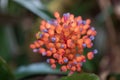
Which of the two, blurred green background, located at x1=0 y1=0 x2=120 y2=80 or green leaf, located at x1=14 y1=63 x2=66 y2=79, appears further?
blurred green background, located at x1=0 y1=0 x2=120 y2=80

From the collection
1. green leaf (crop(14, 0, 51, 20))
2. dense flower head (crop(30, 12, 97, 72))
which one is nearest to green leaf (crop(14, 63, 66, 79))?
green leaf (crop(14, 0, 51, 20))

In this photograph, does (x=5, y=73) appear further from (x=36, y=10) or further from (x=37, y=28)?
(x=37, y=28)

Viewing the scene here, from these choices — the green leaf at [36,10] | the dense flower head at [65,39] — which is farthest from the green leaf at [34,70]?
the dense flower head at [65,39]

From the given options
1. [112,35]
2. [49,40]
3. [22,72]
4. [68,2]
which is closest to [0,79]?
[49,40]

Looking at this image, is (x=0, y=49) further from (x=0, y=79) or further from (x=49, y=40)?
(x=49, y=40)

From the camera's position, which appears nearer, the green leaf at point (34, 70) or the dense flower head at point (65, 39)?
the dense flower head at point (65, 39)

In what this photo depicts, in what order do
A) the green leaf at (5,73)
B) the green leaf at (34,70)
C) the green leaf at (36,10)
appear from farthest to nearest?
1. the green leaf at (36,10)
2. the green leaf at (34,70)
3. the green leaf at (5,73)

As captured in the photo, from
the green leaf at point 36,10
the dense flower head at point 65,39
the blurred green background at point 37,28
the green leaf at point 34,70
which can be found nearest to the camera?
the dense flower head at point 65,39

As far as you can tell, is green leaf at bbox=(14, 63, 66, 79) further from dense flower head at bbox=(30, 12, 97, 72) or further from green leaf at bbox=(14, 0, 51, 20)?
dense flower head at bbox=(30, 12, 97, 72)

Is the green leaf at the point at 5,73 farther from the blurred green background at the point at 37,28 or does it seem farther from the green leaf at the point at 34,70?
the blurred green background at the point at 37,28

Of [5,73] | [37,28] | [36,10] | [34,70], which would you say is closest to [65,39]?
[5,73]

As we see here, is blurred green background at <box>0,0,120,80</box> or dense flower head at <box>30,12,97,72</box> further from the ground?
blurred green background at <box>0,0,120,80</box>

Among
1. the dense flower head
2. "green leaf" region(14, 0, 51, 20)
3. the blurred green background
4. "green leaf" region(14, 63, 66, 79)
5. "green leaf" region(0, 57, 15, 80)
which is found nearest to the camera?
the dense flower head
